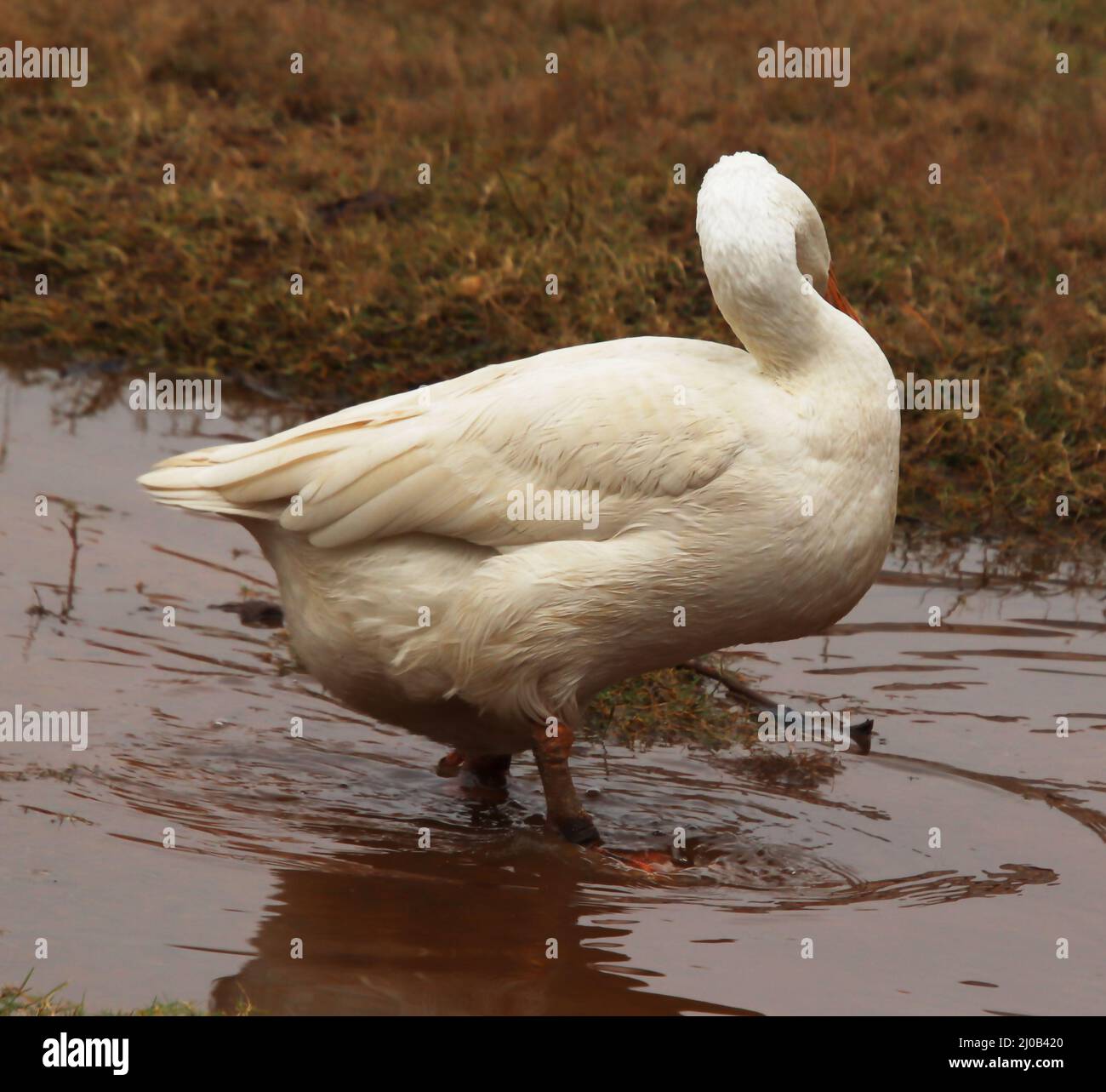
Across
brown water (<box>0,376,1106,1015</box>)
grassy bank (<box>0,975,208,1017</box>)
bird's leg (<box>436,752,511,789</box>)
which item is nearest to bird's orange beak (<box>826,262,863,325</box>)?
brown water (<box>0,376,1106,1015</box>)

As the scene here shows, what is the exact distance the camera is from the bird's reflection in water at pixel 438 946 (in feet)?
12.8

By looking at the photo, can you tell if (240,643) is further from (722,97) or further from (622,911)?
(722,97)

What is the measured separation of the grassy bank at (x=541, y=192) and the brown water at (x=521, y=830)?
1.40 m

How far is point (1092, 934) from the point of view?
436cm

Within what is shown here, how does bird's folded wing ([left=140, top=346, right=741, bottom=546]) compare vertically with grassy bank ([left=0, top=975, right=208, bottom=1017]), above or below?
above
